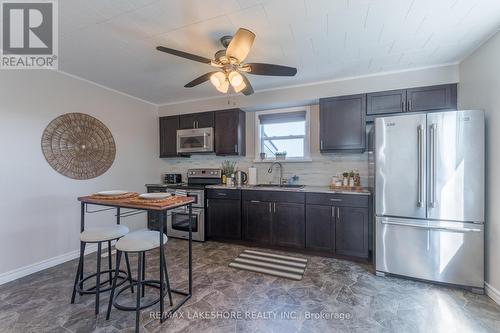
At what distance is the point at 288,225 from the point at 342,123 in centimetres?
172

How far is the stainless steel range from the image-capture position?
377 cm

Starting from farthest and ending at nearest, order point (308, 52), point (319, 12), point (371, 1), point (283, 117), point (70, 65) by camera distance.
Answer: point (283, 117)
point (70, 65)
point (308, 52)
point (319, 12)
point (371, 1)

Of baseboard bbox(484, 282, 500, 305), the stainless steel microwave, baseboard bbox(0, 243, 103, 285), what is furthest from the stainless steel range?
baseboard bbox(484, 282, 500, 305)

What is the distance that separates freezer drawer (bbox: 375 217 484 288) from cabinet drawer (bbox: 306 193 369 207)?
36 centimetres

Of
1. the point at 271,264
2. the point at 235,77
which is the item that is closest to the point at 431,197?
the point at 271,264

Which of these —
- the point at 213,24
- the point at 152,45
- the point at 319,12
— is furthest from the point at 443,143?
the point at 152,45

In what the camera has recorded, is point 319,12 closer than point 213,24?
Yes

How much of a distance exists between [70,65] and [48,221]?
2.04 m

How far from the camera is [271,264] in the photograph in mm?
2889

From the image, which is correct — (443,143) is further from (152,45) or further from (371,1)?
(152,45)

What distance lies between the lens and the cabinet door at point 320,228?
3.07 meters

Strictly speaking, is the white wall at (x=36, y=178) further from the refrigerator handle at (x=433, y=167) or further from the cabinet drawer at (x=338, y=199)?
the refrigerator handle at (x=433, y=167)

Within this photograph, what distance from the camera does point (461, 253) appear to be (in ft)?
7.50

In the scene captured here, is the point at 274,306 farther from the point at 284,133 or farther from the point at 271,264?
the point at 284,133
